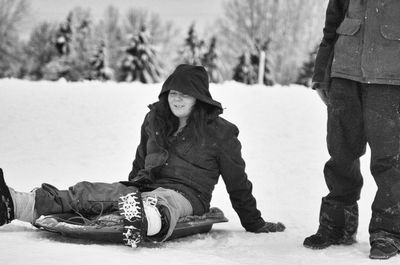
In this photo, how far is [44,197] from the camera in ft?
11.0

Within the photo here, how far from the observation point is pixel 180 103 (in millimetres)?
3830

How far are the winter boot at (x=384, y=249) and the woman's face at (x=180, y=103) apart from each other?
144 cm

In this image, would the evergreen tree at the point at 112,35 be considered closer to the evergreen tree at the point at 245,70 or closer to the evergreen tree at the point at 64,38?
the evergreen tree at the point at 64,38

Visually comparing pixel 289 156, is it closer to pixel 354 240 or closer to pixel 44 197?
pixel 354 240

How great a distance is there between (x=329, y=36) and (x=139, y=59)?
31.8 m

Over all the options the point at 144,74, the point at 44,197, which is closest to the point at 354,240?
the point at 44,197

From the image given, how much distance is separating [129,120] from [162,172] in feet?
13.0

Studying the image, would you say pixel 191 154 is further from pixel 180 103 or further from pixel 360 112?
pixel 360 112

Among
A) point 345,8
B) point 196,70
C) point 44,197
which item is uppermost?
point 345,8

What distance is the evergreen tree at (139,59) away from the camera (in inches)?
1368

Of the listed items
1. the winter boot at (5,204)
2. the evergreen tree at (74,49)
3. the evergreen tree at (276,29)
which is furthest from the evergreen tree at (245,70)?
the winter boot at (5,204)

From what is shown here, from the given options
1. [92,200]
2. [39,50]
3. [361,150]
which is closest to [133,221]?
[92,200]

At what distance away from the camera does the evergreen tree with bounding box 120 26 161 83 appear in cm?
3475

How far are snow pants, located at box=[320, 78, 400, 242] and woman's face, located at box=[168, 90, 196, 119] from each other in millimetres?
911
